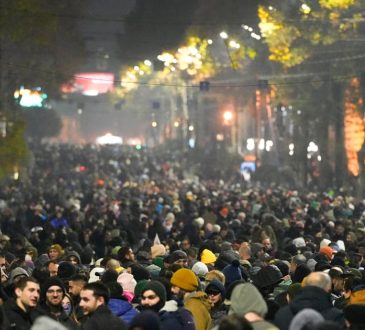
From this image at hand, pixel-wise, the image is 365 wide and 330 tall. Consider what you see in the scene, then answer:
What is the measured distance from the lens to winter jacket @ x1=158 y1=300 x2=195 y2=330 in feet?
35.8

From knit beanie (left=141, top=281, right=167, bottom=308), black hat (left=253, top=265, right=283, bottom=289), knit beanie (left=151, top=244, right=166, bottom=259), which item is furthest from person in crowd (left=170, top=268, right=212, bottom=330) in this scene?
knit beanie (left=151, top=244, right=166, bottom=259)

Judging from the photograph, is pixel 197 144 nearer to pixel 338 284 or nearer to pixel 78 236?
pixel 78 236

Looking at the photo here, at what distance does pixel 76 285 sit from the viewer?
43.4 feet

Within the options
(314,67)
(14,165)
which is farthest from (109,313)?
(314,67)

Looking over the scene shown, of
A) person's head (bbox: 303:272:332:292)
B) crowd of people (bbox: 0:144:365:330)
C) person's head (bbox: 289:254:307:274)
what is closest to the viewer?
crowd of people (bbox: 0:144:365:330)

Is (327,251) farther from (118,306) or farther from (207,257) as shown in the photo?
(118,306)

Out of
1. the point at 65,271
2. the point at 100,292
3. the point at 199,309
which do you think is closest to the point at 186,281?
the point at 199,309

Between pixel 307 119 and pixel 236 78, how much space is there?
2493 centimetres

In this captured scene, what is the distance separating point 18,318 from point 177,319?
1.39m

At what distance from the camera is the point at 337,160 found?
64.0 meters

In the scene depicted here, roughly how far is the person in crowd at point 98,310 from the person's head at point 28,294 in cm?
49

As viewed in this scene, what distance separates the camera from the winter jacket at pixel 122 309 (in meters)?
11.5

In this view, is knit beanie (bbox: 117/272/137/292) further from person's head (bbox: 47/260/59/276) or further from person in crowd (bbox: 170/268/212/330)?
person's head (bbox: 47/260/59/276)

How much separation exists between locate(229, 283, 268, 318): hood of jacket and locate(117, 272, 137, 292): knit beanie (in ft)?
15.7
